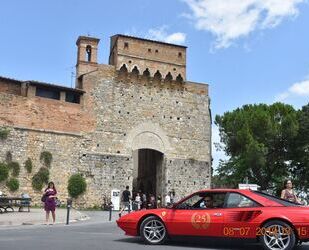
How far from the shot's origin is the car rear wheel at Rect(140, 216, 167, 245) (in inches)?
411

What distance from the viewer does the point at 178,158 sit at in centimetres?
3491

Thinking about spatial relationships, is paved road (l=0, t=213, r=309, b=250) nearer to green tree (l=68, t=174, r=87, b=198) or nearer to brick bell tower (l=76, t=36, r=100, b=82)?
green tree (l=68, t=174, r=87, b=198)

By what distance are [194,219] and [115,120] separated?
23.7 metres

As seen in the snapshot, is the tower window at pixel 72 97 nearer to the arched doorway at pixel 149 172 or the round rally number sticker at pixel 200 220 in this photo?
the arched doorway at pixel 149 172

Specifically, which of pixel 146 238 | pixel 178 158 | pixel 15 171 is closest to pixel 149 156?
pixel 178 158

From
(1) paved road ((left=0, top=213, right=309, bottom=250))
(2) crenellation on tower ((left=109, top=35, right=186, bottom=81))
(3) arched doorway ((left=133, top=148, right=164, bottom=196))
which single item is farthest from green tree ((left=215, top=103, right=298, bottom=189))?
(1) paved road ((left=0, top=213, right=309, bottom=250))

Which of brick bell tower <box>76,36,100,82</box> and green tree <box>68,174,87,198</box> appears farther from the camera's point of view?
brick bell tower <box>76,36,100,82</box>

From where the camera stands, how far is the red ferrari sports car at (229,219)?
9.40m

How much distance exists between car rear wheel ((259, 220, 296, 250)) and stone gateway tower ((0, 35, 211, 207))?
22.2m

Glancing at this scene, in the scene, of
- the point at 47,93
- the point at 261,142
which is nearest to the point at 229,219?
the point at 47,93

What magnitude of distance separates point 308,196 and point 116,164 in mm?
21244

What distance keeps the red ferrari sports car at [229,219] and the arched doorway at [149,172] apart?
949 inches

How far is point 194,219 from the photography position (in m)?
10.1

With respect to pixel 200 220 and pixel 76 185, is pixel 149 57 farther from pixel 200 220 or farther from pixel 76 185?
pixel 200 220
